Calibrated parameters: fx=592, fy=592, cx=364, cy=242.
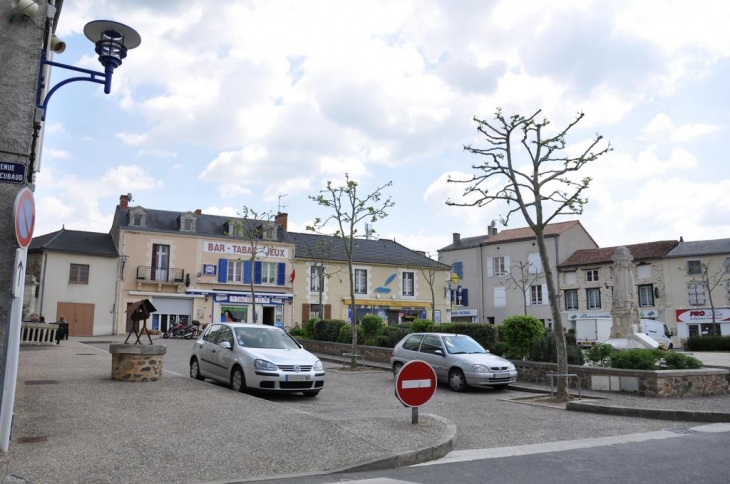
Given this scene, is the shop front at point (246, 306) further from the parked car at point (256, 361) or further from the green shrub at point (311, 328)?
the parked car at point (256, 361)

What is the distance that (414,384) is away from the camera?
827 centimetres

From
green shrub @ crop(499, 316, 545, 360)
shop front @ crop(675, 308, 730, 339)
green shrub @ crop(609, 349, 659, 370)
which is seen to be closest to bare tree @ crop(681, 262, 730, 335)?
shop front @ crop(675, 308, 730, 339)

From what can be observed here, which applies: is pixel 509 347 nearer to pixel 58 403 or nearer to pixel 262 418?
pixel 262 418

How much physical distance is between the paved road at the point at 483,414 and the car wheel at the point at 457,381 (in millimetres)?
194

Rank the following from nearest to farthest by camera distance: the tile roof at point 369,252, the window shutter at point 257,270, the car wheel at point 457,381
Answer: the car wheel at point 457,381
the window shutter at point 257,270
the tile roof at point 369,252

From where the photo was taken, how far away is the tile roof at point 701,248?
42.5 meters

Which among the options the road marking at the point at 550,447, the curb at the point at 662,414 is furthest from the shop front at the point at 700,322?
the road marking at the point at 550,447

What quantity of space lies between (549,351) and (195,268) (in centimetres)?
2830

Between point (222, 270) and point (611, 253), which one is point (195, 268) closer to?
point (222, 270)

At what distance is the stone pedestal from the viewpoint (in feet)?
36.8

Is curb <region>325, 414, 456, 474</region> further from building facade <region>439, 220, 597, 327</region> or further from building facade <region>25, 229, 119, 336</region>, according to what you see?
building facade <region>439, 220, 597, 327</region>

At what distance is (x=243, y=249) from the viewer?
134ft

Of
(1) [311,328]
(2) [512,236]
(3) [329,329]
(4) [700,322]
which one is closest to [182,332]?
(1) [311,328]

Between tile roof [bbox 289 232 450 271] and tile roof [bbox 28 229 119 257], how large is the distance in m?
12.6
